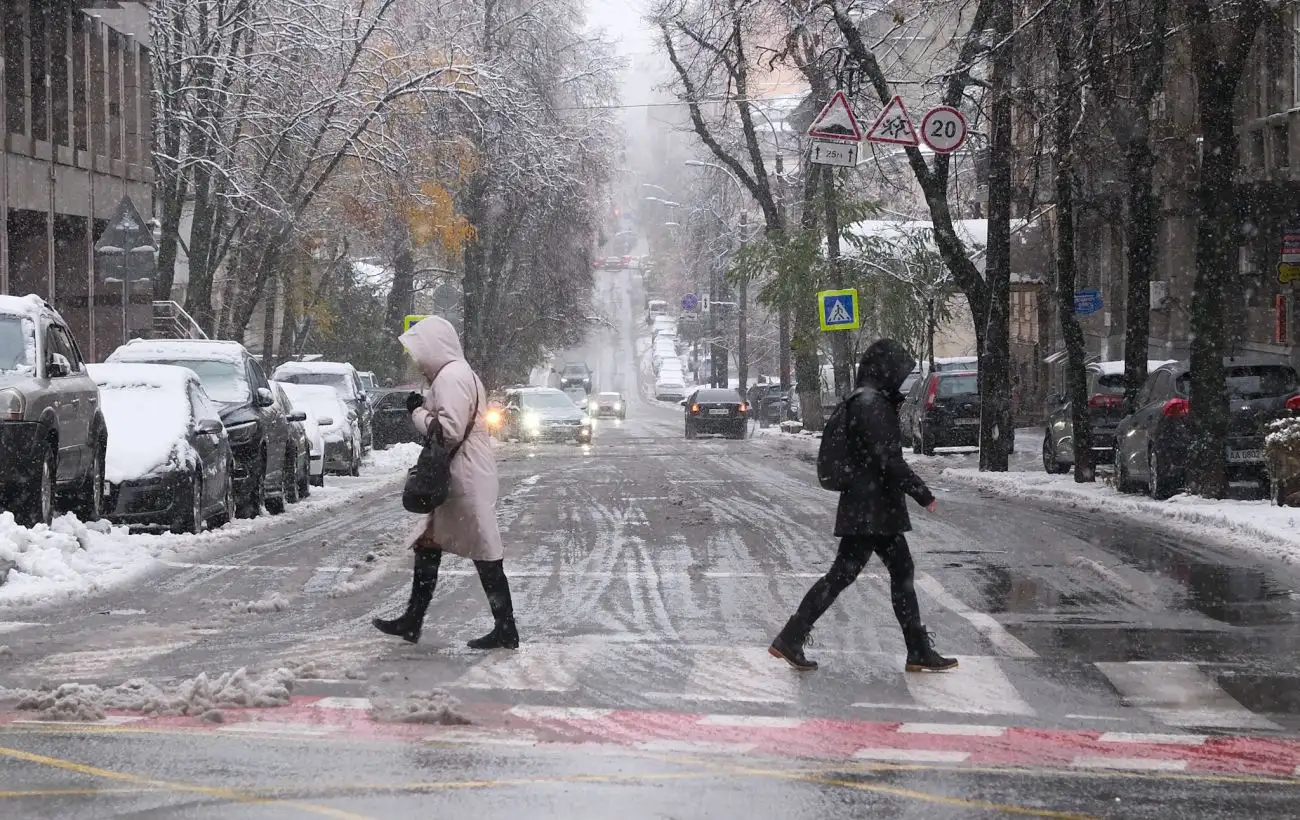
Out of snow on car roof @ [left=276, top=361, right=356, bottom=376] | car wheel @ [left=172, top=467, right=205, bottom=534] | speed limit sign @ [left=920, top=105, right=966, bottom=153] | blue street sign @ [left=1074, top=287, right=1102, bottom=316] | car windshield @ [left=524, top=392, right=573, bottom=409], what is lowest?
car wheel @ [left=172, top=467, right=205, bottom=534]

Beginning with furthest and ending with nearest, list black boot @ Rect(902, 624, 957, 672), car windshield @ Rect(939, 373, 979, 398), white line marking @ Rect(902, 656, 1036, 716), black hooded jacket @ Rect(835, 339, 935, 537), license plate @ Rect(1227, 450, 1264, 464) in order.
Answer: car windshield @ Rect(939, 373, 979, 398) → license plate @ Rect(1227, 450, 1264, 464) → black boot @ Rect(902, 624, 957, 672) → black hooded jacket @ Rect(835, 339, 935, 537) → white line marking @ Rect(902, 656, 1036, 716)

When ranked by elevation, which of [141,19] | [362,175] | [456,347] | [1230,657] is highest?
[141,19]

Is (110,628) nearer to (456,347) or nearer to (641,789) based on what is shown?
(456,347)

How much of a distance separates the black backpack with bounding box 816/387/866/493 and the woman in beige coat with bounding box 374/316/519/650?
172 cm

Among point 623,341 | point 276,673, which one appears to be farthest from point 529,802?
point 623,341

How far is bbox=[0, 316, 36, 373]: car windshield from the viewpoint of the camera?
15.5 metres

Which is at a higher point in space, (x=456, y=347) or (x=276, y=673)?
(x=456, y=347)

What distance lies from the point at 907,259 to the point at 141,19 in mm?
17254

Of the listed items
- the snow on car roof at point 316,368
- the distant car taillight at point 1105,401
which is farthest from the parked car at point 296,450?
the distant car taillight at point 1105,401

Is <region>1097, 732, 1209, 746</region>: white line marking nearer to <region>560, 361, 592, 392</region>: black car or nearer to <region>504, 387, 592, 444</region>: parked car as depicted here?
<region>504, 387, 592, 444</region>: parked car

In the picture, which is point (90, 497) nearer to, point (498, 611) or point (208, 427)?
point (208, 427)

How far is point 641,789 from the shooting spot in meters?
6.46

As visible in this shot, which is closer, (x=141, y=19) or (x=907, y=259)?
(x=141, y=19)

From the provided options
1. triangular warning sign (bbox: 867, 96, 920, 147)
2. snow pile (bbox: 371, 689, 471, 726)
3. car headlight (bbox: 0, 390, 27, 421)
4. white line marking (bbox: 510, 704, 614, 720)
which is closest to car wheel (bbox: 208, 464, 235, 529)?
car headlight (bbox: 0, 390, 27, 421)
